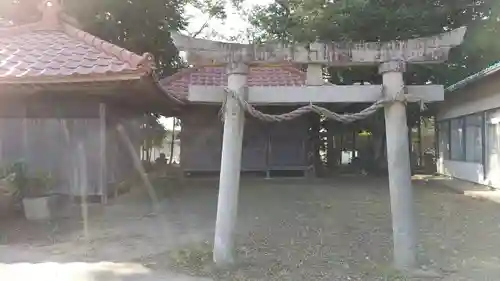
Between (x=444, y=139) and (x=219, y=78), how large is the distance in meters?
8.71

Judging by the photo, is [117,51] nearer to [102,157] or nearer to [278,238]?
[102,157]

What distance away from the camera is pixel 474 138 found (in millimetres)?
15609

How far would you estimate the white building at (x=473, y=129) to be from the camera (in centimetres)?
1366

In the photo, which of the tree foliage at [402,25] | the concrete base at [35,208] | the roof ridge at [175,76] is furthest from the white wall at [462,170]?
the concrete base at [35,208]

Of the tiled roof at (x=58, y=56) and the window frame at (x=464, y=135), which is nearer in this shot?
the tiled roof at (x=58, y=56)

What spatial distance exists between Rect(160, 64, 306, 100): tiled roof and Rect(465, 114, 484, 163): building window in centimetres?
504

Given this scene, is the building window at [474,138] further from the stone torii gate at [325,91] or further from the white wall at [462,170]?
the stone torii gate at [325,91]

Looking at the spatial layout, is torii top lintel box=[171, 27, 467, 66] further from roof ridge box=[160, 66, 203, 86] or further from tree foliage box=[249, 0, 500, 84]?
roof ridge box=[160, 66, 203, 86]

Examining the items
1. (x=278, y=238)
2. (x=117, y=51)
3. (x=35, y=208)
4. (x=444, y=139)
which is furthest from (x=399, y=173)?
(x=444, y=139)

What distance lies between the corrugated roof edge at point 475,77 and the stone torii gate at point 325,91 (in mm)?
6796

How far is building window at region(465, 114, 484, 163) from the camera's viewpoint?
14.9 meters

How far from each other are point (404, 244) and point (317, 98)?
6.34 feet

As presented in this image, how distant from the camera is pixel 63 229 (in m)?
8.43

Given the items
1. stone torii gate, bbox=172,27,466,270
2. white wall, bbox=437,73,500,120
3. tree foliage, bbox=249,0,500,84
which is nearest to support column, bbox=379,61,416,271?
stone torii gate, bbox=172,27,466,270
